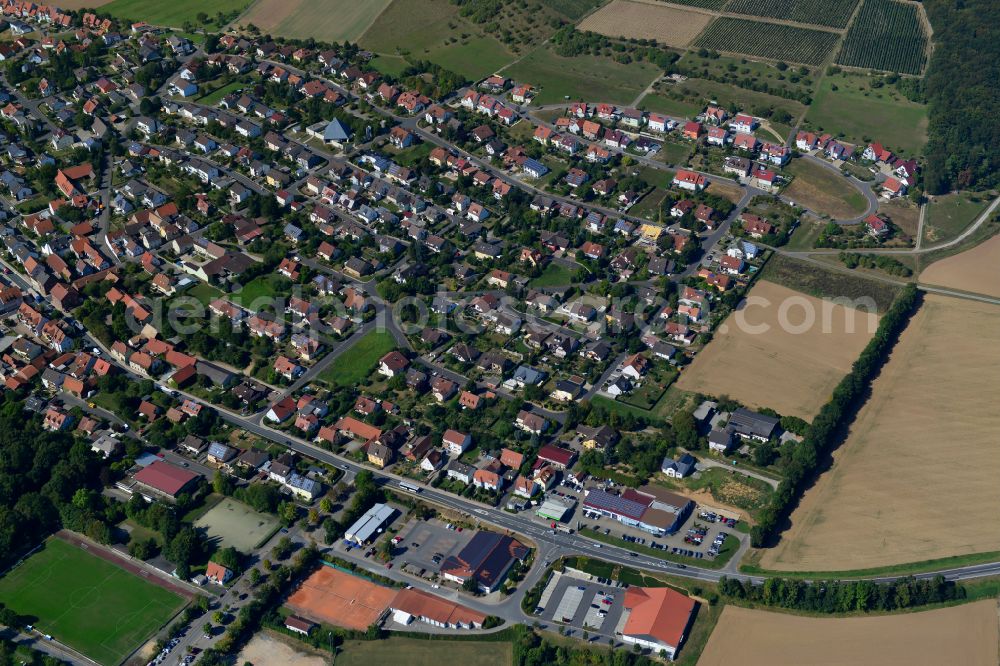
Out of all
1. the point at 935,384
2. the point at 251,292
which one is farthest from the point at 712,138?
the point at 251,292

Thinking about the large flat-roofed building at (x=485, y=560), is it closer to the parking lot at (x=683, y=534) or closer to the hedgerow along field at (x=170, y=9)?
the parking lot at (x=683, y=534)

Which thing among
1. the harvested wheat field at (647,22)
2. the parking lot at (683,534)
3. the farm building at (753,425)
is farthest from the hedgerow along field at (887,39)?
the parking lot at (683,534)

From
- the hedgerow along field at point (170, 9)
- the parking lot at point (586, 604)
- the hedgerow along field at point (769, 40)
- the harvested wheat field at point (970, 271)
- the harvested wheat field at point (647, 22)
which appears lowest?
the harvested wheat field at point (970, 271)

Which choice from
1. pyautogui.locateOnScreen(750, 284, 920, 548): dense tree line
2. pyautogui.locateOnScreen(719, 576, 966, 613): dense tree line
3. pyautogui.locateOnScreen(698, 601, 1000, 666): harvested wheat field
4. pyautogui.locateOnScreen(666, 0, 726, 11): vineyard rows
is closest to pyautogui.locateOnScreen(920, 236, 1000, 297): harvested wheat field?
pyautogui.locateOnScreen(750, 284, 920, 548): dense tree line

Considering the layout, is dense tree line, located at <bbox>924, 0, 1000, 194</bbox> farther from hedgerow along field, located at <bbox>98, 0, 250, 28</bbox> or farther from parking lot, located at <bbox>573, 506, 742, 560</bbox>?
hedgerow along field, located at <bbox>98, 0, 250, 28</bbox>

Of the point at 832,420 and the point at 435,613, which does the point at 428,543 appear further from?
the point at 832,420
